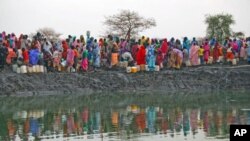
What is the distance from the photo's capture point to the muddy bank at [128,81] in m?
24.6

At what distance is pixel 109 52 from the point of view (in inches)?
1093

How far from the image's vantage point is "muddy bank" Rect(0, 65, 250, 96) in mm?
24625

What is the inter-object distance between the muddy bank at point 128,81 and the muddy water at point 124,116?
1.49 m

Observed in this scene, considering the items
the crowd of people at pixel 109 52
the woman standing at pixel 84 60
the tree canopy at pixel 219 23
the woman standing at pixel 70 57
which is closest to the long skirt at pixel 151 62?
the crowd of people at pixel 109 52

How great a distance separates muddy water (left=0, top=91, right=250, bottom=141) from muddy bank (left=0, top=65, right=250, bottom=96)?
149 centimetres

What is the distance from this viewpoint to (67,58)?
26250 mm

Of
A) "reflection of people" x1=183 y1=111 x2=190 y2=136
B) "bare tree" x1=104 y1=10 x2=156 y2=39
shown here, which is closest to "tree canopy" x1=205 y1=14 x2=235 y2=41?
"bare tree" x1=104 y1=10 x2=156 y2=39

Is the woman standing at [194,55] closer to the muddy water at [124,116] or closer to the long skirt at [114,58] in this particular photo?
the long skirt at [114,58]

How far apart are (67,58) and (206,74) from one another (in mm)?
6663

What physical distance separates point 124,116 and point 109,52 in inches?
448

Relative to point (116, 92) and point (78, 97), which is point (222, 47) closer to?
point (116, 92)

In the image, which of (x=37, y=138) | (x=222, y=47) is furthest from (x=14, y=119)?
(x=222, y=47)

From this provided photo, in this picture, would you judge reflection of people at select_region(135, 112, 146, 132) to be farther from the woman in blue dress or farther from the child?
the child

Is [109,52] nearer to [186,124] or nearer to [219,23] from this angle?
[186,124]
